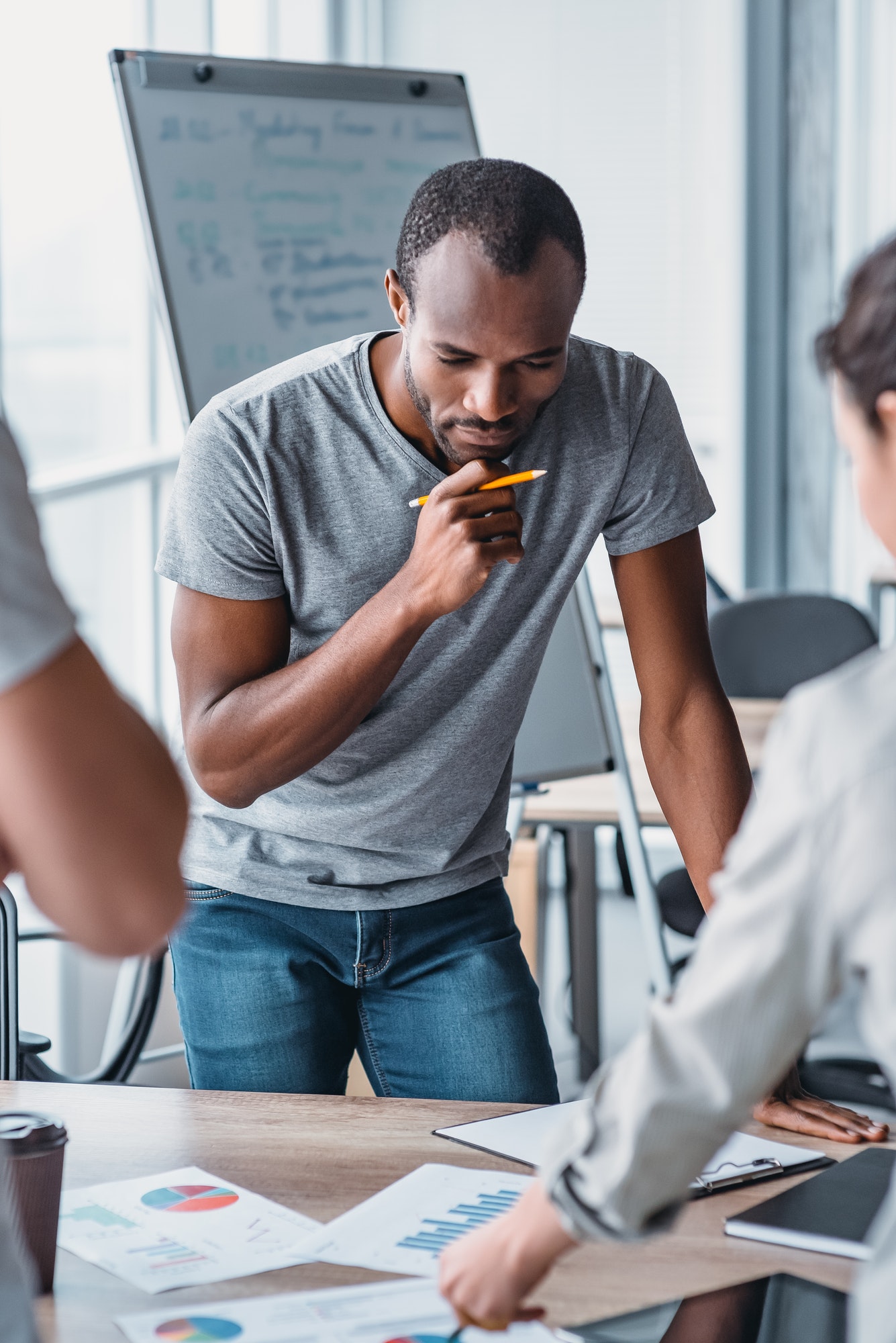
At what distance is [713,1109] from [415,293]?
93cm

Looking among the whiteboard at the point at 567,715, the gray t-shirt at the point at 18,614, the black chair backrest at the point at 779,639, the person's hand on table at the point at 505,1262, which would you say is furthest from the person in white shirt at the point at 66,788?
the black chair backrest at the point at 779,639

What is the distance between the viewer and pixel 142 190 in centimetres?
225

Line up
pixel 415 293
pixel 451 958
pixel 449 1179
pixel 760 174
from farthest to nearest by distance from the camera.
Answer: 1. pixel 760 174
2. pixel 451 958
3. pixel 415 293
4. pixel 449 1179

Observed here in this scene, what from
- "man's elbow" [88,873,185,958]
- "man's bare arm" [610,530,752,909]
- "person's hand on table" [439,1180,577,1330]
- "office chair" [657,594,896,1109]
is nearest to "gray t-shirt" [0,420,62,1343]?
"man's elbow" [88,873,185,958]

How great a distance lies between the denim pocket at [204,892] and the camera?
1524mm

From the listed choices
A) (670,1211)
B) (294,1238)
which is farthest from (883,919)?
(294,1238)

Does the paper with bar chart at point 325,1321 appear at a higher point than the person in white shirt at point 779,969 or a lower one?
lower

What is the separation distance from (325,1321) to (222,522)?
0.79 metres

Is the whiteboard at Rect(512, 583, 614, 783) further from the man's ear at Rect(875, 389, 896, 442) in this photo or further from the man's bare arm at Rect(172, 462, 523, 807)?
the man's ear at Rect(875, 389, 896, 442)

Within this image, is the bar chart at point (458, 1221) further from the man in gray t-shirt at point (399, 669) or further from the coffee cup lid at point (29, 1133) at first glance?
the man in gray t-shirt at point (399, 669)

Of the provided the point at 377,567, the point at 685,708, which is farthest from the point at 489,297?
the point at 685,708

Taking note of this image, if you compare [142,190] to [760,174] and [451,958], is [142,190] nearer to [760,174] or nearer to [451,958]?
[451,958]

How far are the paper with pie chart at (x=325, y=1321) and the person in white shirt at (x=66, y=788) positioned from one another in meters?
0.32

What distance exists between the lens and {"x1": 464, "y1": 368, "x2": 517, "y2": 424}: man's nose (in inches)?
53.4
